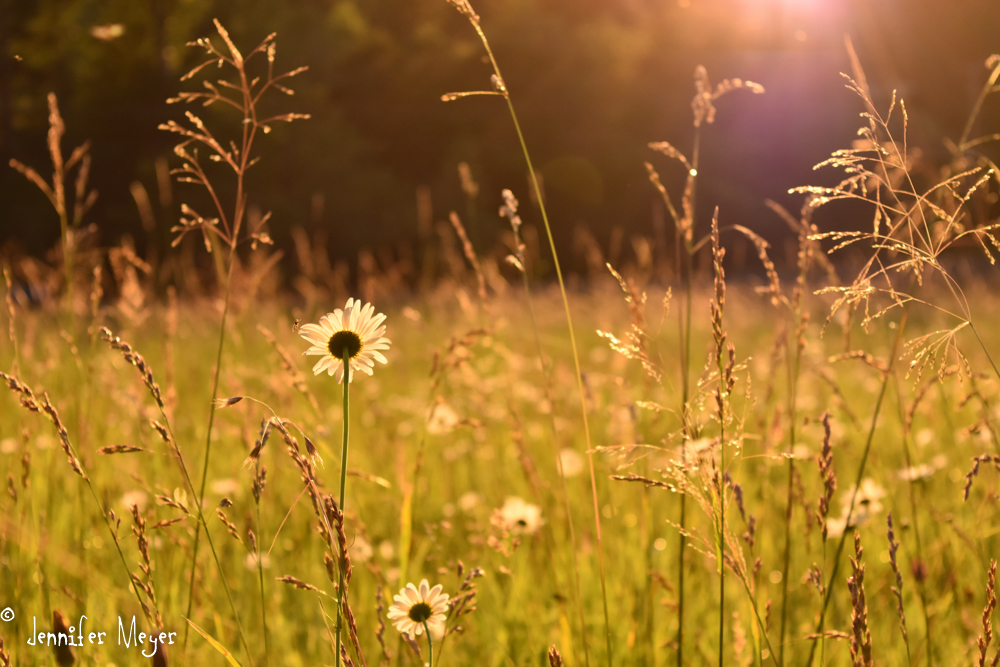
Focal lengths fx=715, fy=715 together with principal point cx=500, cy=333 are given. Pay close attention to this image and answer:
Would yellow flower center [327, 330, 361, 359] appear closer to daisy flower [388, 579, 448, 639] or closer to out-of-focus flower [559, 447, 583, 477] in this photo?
daisy flower [388, 579, 448, 639]

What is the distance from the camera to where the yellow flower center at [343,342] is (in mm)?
704

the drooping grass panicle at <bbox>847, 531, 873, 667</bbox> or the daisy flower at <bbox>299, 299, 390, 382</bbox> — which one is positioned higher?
the daisy flower at <bbox>299, 299, 390, 382</bbox>

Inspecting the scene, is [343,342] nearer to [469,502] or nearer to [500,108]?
[469,502]

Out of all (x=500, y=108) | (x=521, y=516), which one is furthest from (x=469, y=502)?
(x=500, y=108)

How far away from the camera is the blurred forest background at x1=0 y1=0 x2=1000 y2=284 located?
17875mm

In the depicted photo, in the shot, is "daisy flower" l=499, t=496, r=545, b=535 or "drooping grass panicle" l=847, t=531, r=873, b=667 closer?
"drooping grass panicle" l=847, t=531, r=873, b=667

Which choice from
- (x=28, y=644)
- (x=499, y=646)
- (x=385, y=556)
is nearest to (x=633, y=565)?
(x=499, y=646)

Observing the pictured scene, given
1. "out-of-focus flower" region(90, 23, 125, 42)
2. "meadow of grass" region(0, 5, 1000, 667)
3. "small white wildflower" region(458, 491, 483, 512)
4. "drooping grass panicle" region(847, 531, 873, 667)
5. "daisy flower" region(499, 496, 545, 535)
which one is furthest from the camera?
"small white wildflower" region(458, 491, 483, 512)

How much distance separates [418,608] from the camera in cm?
80

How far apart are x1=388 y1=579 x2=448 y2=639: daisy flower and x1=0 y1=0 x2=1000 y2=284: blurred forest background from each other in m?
16.3

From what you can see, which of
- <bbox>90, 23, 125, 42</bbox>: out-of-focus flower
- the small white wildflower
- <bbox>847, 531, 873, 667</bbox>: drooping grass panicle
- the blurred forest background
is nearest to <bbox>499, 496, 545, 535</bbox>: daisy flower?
the small white wildflower

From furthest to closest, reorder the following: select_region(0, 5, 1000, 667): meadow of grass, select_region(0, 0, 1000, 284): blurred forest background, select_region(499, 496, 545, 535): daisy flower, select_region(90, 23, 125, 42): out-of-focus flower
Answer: select_region(0, 0, 1000, 284): blurred forest background < select_region(499, 496, 545, 535): daisy flower < select_region(90, 23, 125, 42): out-of-focus flower < select_region(0, 5, 1000, 667): meadow of grass

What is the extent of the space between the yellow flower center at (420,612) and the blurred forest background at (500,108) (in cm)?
1636

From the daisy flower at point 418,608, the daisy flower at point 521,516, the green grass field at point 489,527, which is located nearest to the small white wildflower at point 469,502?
the green grass field at point 489,527
